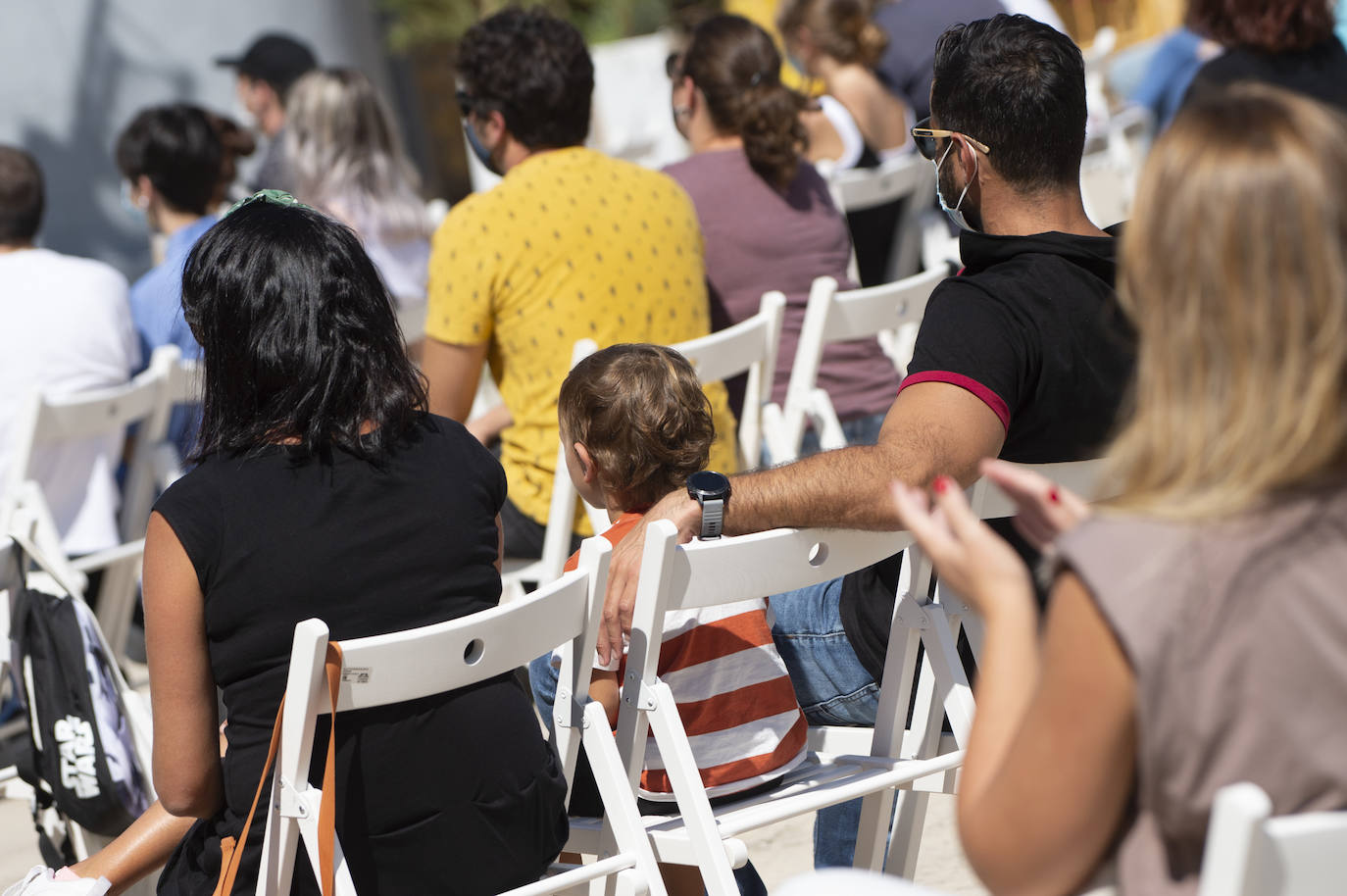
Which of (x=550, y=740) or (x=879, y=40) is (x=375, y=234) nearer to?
(x=879, y=40)

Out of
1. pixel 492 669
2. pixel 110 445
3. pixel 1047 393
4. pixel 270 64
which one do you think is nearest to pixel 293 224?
pixel 492 669

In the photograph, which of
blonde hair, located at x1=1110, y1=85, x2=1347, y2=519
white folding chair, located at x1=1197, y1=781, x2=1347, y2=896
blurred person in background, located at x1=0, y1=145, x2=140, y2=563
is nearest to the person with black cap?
blurred person in background, located at x1=0, y1=145, x2=140, y2=563

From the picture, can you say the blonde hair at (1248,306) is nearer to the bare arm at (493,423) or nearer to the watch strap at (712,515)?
the watch strap at (712,515)

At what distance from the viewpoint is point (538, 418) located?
10.6 feet

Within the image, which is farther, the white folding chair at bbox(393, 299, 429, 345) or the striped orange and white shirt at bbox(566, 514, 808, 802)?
the white folding chair at bbox(393, 299, 429, 345)

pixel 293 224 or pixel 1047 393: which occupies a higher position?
pixel 293 224

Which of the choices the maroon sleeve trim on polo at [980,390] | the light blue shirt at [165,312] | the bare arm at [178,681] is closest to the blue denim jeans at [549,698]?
the bare arm at [178,681]

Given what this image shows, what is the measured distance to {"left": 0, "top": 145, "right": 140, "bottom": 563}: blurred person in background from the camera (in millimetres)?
3795

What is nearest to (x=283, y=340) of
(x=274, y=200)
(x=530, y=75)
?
(x=274, y=200)

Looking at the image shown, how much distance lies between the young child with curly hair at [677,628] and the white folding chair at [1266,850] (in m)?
1.10

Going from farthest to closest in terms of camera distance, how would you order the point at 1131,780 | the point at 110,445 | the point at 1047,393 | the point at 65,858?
1. the point at 110,445
2. the point at 65,858
3. the point at 1047,393
4. the point at 1131,780

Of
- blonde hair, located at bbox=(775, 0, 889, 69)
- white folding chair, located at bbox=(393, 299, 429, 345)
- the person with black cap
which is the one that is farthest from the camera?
the person with black cap

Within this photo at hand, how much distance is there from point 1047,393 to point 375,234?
3.06 m

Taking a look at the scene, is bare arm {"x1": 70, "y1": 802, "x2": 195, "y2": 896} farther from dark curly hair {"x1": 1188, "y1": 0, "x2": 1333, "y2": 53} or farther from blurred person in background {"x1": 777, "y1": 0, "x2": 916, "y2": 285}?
dark curly hair {"x1": 1188, "y1": 0, "x2": 1333, "y2": 53}
